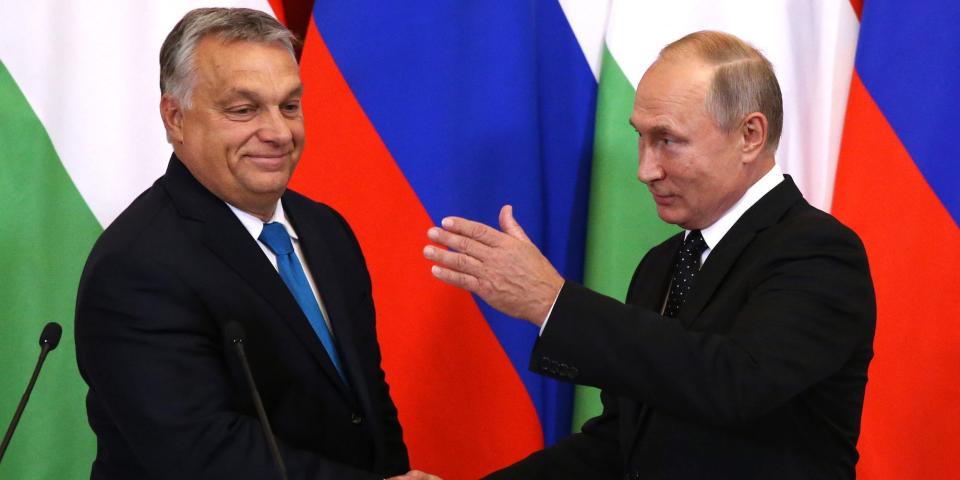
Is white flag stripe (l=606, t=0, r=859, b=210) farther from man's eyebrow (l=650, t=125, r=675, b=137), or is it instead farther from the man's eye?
the man's eye

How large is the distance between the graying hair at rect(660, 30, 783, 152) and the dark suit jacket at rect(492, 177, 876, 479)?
15 cm

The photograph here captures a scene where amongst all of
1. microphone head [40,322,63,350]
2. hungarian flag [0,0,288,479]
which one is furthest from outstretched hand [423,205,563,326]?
hungarian flag [0,0,288,479]

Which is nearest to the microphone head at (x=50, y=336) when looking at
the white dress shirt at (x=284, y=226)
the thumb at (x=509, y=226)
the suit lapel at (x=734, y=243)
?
the white dress shirt at (x=284, y=226)

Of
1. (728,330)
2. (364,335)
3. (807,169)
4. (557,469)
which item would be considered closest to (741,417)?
(728,330)

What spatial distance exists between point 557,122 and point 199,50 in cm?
114

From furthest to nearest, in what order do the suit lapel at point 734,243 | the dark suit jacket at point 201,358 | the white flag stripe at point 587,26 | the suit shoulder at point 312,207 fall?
the white flag stripe at point 587,26, the suit shoulder at point 312,207, the suit lapel at point 734,243, the dark suit jacket at point 201,358

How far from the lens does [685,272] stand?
231cm

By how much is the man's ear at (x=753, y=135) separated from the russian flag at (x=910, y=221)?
68 cm

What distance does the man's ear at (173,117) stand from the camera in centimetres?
225

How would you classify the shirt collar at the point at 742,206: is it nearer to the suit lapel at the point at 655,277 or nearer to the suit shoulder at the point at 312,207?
the suit lapel at the point at 655,277

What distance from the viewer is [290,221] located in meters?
2.45

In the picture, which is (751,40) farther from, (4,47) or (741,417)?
(4,47)

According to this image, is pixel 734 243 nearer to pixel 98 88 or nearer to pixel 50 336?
pixel 50 336

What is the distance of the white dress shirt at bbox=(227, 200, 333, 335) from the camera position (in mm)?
2273
